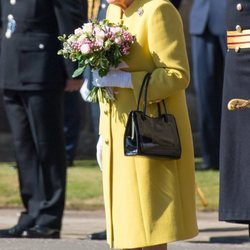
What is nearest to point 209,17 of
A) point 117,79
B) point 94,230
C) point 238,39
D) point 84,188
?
point 84,188

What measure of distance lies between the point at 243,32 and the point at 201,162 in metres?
5.41

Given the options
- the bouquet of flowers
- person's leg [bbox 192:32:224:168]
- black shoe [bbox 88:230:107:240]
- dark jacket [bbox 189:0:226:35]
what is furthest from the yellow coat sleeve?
person's leg [bbox 192:32:224:168]

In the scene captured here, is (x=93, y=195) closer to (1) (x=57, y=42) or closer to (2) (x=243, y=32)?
(1) (x=57, y=42)

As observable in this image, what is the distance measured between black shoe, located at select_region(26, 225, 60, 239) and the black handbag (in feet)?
7.74

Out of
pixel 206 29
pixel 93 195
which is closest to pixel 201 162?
pixel 206 29

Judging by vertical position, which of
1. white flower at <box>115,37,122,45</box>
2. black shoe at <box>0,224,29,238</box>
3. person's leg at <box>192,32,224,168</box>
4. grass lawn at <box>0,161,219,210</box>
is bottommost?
grass lawn at <box>0,161,219,210</box>

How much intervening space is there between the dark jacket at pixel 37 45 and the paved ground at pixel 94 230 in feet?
3.29

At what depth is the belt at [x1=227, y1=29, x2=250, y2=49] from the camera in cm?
573

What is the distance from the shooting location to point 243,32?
18.8 feet

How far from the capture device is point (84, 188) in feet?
31.4

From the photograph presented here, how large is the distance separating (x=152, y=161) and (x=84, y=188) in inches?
155

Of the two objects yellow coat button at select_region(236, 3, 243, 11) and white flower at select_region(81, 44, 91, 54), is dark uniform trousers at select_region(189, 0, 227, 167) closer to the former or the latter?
yellow coat button at select_region(236, 3, 243, 11)

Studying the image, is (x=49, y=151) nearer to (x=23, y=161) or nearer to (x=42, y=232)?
(x=23, y=161)

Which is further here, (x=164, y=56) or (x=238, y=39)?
(x=238, y=39)
